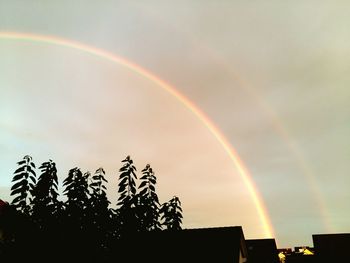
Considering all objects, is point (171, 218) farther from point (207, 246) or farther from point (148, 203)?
point (207, 246)

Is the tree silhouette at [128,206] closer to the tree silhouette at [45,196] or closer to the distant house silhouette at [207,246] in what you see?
the tree silhouette at [45,196]

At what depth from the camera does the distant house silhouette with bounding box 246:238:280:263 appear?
42.1m

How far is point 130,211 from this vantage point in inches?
265

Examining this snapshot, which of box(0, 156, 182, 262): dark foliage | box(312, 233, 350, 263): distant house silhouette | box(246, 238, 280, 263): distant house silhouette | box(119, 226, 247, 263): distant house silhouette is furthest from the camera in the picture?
box(246, 238, 280, 263): distant house silhouette

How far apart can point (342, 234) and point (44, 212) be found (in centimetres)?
4330

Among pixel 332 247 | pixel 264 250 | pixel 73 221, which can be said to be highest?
pixel 264 250

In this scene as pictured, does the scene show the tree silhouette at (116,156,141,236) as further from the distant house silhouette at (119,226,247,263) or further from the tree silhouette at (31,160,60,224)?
the distant house silhouette at (119,226,247,263)

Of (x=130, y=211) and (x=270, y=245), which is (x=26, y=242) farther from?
(x=270, y=245)

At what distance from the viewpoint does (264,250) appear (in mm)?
43594

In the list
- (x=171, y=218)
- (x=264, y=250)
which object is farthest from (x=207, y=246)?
(x=264, y=250)

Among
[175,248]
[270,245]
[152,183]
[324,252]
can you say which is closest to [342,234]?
[324,252]

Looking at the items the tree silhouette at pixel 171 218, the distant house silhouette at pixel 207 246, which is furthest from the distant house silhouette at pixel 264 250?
the tree silhouette at pixel 171 218

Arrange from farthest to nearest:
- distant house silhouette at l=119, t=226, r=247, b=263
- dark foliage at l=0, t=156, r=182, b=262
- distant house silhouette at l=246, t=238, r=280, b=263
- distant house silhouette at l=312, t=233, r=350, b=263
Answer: distant house silhouette at l=246, t=238, r=280, b=263
distant house silhouette at l=312, t=233, r=350, b=263
distant house silhouette at l=119, t=226, r=247, b=263
dark foliage at l=0, t=156, r=182, b=262

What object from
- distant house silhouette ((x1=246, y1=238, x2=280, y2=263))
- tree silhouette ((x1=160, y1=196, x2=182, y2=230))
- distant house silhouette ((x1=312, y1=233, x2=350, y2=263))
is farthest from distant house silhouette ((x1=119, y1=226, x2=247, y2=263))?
distant house silhouette ((x1=312, y1=233, x2=350, y2=263))
